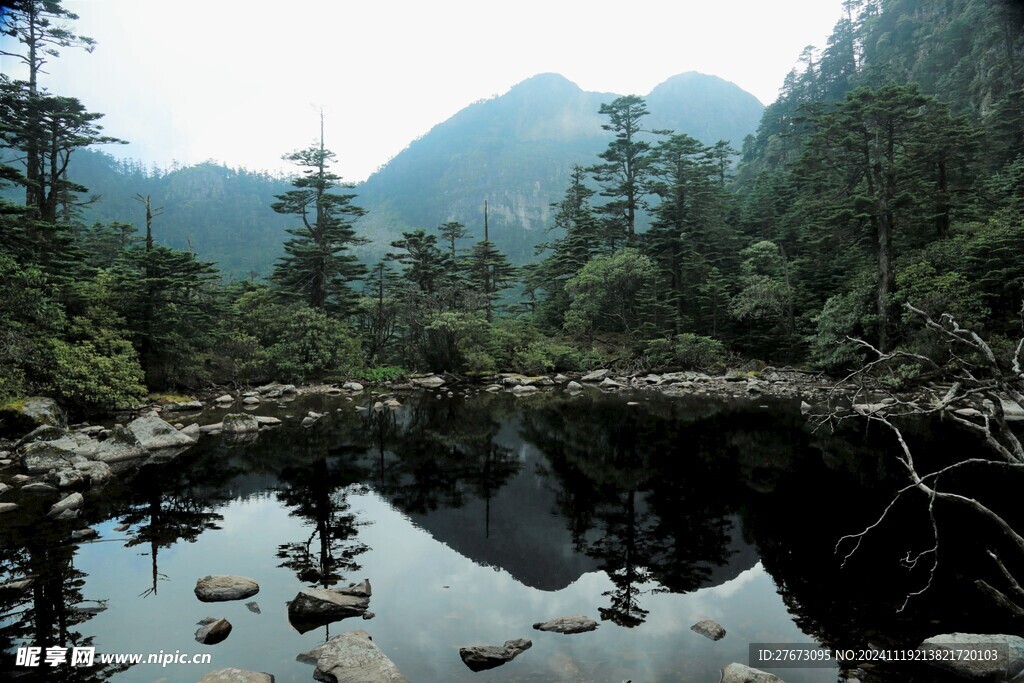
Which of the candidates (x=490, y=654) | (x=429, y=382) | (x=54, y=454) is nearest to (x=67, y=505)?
(x=54, y=454)

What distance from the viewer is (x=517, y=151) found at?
11662cm

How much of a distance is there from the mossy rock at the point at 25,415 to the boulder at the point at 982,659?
15.5 meters

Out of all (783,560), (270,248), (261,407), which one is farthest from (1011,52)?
(270,248)

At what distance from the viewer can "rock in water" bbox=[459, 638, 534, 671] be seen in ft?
12.5

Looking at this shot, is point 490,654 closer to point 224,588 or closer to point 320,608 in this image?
point 320,608

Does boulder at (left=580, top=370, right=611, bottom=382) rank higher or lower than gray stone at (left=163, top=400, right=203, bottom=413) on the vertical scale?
higher

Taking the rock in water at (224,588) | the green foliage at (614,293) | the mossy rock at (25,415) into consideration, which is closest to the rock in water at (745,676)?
→ the rock in water at (224,588)

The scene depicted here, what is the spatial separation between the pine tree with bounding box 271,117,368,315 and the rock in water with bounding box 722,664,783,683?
90.9 ft

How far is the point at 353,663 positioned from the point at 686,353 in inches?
985

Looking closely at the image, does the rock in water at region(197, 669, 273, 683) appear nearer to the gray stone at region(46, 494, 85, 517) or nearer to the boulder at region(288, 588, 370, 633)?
the boulder at region(288, 588, 370, 633)

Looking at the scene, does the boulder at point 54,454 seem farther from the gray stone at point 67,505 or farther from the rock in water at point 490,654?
the rock in water at point 490,654

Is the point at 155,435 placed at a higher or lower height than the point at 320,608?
higher

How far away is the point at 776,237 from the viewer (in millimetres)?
30750

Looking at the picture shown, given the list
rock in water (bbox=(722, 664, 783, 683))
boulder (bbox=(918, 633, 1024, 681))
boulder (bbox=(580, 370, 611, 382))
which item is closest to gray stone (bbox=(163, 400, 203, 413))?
boulder (bbox=(580, 370, 611, 382))
